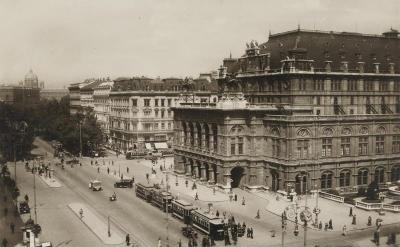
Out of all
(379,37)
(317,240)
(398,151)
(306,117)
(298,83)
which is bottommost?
(317,240)

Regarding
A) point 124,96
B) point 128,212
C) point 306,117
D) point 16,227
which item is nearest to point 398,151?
point 306,117

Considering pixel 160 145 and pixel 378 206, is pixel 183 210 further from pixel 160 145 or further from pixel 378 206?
pixel 160 145

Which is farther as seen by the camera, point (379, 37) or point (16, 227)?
point (379, 37)

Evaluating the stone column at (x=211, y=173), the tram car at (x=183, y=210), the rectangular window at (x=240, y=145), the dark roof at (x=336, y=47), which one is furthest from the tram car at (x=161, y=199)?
the dark roof at (x=336, y=47)

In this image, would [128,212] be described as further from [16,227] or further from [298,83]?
[298,83]

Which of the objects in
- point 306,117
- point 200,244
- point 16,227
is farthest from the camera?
point 306,117
